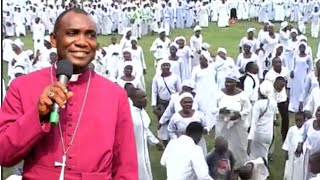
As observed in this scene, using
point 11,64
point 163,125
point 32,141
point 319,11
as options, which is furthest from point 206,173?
point 319,11

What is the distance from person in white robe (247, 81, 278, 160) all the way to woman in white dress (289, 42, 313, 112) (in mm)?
3731

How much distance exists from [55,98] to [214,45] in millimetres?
19192

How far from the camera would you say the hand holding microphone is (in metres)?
2.02

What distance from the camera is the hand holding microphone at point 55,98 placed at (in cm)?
202

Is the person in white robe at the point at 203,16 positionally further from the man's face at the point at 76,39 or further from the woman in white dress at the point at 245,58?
the man's face at the point at 76,39

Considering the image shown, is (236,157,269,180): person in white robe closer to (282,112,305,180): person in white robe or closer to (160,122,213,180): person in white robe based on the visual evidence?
(160,122,213,180): person in white robe

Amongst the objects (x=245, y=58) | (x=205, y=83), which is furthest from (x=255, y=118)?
(x=245, y=58)

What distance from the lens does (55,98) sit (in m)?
2.03

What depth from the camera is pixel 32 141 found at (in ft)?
Answer: 7.04

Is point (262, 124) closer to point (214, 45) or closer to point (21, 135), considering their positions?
point (21, 135)

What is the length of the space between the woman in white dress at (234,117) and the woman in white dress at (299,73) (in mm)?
3925

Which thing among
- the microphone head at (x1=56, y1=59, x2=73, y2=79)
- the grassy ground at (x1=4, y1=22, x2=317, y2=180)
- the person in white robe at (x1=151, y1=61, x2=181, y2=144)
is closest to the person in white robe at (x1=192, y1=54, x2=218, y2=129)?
the grassy ground at (x1=4, y1=22, x2=317, y2=180)

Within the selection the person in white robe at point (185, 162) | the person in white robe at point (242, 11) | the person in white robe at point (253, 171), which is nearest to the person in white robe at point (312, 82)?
the person in white robe at point (185, 162)

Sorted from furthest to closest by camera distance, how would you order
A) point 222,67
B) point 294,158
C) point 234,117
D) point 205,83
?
point 222,67
point 205,83
point 234,117
point 294,158
